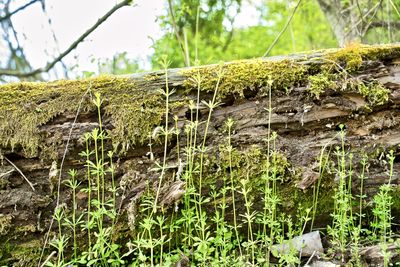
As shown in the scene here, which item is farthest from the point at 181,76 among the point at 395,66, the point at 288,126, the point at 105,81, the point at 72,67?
the point at 72,67

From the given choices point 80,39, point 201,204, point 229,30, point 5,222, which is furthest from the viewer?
point 229,30

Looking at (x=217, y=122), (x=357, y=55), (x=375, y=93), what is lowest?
(x=217, y=122)

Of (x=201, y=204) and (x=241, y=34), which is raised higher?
(x=241, y=34)

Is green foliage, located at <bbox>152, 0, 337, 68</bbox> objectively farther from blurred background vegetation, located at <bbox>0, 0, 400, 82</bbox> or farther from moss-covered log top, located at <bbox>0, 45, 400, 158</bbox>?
moss-covered log top, located at <bbox>0, 45, 400, 158</bbox>

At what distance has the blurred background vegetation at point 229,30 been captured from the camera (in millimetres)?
4883

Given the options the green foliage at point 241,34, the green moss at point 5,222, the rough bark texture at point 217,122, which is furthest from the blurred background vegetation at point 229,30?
the green moss at point 5,222

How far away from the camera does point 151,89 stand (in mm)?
2719

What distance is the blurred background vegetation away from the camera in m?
4.88

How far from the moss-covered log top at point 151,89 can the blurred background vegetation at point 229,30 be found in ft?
1.56

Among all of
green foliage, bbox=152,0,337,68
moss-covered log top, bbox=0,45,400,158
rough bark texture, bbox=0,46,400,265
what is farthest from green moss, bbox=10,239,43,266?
green foliage, bbox=152,0,337,68

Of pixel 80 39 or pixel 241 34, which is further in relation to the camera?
pixel 241 34

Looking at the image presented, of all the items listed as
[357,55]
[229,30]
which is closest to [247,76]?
[357,55]

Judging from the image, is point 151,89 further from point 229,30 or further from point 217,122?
point 229,30

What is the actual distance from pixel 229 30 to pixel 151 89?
5.75 metres
